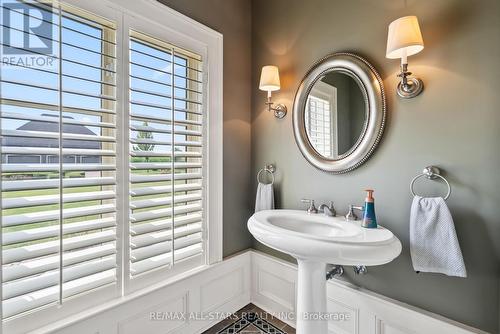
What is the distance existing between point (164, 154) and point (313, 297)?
1.14 m

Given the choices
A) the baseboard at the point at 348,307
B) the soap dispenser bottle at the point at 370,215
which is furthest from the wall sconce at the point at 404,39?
the baseboard at the point at 348,307

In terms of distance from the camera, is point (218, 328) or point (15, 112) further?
point (218, 328)

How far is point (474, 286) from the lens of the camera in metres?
1.12

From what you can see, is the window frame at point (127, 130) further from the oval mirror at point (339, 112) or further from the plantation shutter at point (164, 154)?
the oval mirror at point (339, 112)

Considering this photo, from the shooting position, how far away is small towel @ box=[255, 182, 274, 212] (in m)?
1.84

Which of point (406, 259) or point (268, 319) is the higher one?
point (406, 259)

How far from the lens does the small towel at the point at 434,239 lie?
108 centimetres

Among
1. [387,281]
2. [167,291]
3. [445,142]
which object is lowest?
[167,291]

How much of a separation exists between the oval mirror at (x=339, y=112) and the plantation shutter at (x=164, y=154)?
73cm

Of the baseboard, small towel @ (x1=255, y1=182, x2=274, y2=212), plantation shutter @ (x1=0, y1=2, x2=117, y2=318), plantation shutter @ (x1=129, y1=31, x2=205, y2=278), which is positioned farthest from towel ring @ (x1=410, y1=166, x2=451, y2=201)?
plantation shutter @ (x1=0, y1=2, x2=117, y2=318)

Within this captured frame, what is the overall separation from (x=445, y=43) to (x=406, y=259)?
1.09m

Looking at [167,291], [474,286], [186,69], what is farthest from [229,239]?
[474,286]

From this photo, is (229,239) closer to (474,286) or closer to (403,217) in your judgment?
(403,217)

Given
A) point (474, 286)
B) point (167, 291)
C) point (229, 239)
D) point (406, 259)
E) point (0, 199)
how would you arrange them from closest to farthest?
point (0, 199) < point (474, 286) < point (406, 259) < point (167, 291) < point (229, 239)
